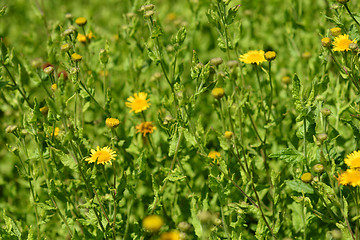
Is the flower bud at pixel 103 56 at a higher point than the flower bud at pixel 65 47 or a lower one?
lower

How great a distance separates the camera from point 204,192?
2693 millimetres

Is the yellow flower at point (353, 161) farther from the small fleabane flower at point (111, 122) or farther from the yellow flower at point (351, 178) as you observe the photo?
the small fleabane flower at point (111, 122)

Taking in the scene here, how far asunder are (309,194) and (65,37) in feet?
6.00

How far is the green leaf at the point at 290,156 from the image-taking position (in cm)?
237

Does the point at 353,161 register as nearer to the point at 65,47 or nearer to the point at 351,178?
the point at 351,178

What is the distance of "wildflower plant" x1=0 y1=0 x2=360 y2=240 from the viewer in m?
2.29

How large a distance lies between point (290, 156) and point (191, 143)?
1.91ft

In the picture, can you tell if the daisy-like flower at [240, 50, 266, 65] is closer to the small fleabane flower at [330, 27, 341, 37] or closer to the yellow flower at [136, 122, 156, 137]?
the small fleabane flower at [330, 27, 341, 37]

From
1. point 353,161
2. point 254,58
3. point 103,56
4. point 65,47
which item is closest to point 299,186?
point 353,161

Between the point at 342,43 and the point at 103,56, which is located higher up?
the point at 103,56

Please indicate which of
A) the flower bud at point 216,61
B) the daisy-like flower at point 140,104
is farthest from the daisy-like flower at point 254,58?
the daisy-like flower at point 140,104

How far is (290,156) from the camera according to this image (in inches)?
94.1

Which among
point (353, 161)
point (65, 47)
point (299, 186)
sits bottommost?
point (299, 186)

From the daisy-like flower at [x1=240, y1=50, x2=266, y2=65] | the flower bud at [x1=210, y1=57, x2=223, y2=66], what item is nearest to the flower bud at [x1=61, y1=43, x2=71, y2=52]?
the flower bud at [x1=210, y1=57, x2=223, y2=66]
